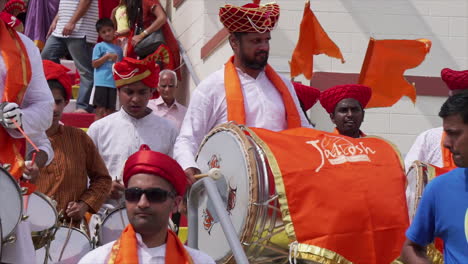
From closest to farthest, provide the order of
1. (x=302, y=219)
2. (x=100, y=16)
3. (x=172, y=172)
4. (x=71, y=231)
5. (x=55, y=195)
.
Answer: (x=172, y=172) < (x=302, y=219) < (x=71, y=231) < (x=55, y=195) < (x=100, y=16)

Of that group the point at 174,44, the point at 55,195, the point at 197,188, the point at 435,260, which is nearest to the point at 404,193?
the point at 435,260

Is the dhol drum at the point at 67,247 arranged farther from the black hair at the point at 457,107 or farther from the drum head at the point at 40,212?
the black hair at the point at 457,107

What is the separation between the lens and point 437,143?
377 inches

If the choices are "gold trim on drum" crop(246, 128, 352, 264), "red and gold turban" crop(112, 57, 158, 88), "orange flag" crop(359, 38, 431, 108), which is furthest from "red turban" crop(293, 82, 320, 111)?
"gold trim on drum" crop(246, 128, 352, 264)

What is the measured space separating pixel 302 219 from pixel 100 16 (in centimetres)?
757

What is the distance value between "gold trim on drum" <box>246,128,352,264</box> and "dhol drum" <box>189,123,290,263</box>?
0.12 feet

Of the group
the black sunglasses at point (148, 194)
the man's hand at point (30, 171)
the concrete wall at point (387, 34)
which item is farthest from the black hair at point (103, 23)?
the black sunglasses at point (148, 194)

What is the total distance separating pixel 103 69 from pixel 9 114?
6555 mm

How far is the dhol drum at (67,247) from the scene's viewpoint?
8.05 m

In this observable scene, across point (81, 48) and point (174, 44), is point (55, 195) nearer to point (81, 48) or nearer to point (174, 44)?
point (81, 48)

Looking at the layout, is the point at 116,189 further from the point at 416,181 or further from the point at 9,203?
the point at 9,203

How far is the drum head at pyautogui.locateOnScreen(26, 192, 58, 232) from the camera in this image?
7273 mm

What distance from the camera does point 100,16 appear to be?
1410 cm

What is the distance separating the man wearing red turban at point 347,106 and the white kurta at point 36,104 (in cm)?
267
